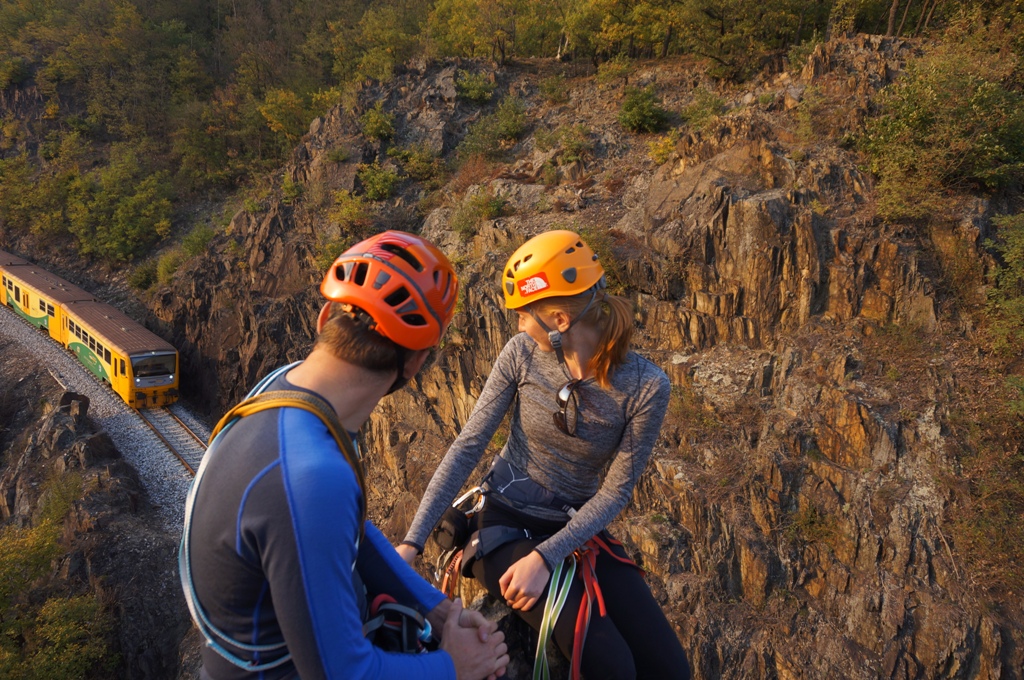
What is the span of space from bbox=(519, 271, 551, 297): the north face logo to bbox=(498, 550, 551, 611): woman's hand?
1.36 metres

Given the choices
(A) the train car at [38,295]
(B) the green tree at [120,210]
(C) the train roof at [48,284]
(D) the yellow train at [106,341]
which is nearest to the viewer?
Answer: (D) the yellow train at [106,341]

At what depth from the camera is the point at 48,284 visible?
22.8 meters

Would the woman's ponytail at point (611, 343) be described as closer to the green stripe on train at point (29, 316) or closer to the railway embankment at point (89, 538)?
the railway embankment at point (89, 538)

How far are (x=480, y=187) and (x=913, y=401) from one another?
36.5 feet

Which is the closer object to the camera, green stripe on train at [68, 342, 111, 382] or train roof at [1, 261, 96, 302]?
green stripe on train at [68, 342, 111, 382]

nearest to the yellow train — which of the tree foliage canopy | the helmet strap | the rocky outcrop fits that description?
the rocky outcrop

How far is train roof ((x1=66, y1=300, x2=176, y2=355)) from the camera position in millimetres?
18016

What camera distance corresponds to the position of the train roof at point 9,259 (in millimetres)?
25141

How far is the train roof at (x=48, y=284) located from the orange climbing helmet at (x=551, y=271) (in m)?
23.9

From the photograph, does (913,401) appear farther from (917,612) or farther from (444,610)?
(444,610)

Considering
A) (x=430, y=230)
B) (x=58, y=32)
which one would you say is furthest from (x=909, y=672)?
(x=58, y=32)

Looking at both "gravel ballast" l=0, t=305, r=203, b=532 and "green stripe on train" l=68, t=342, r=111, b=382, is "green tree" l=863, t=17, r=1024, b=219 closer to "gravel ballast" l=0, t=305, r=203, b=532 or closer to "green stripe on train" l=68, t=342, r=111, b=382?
"gravel ballast" l=0, t=305, r=203, b=532

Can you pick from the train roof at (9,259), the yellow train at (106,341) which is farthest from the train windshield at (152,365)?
the train roof at (9,259)

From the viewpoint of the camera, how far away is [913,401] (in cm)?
857
